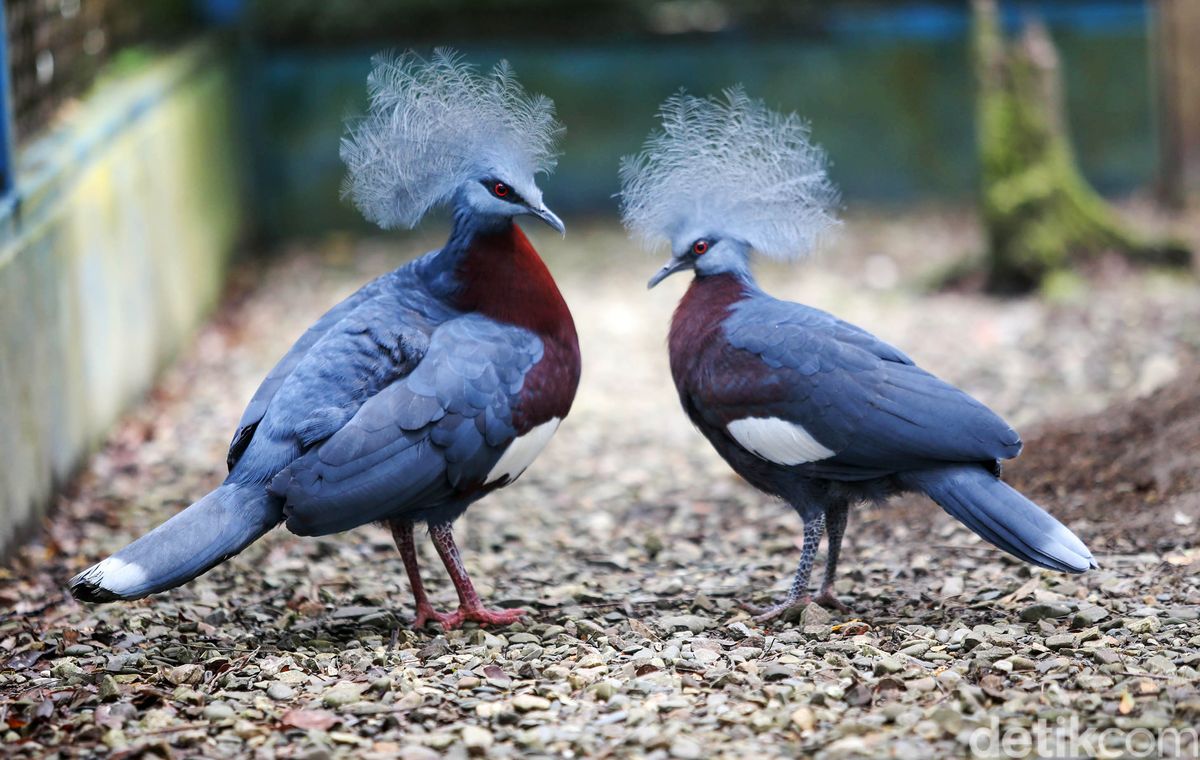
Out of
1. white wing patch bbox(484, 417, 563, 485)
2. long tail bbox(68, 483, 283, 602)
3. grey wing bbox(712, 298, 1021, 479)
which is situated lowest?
long tail bbox(68, 483, 283, 602)

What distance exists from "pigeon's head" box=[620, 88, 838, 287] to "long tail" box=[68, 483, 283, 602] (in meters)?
1.29

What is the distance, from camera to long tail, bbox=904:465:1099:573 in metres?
3.25

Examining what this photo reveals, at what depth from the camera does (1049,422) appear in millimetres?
5191

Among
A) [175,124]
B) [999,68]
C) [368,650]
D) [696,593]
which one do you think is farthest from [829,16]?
[368,650]

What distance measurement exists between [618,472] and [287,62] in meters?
4.89

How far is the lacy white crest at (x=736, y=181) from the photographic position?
390cm

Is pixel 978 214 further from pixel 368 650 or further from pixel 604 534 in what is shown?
pixel 368 650

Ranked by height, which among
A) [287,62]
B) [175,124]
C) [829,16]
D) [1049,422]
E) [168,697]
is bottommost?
[168,697]

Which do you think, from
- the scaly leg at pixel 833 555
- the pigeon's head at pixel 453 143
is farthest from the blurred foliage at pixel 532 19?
the scaly leg at pixel 833 555

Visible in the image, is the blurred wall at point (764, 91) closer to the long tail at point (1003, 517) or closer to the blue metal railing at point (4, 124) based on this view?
the blue metal railing at point (4, 124)

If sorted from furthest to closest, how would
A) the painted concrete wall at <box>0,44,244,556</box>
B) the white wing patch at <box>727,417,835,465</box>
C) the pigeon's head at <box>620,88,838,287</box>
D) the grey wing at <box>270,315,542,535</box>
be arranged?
the painted concrete wall at <box>0,44,244,556</box> → the pigeon's head at <box>620,88,838,287</box> → the white wing patch at <box>727,417,835,465</box> → the grey wing at <box>270,315,542,535</box>

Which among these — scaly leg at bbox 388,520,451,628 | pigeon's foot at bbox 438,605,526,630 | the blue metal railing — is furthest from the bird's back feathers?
the blue metal railing

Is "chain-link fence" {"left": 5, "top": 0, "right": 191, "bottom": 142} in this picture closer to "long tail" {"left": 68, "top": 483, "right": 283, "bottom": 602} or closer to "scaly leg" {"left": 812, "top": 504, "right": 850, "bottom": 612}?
"long tail" {"left": 68, "top": 483, "right": 283, "bottom": 602}

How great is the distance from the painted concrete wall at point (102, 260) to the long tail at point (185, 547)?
122 centimetres
